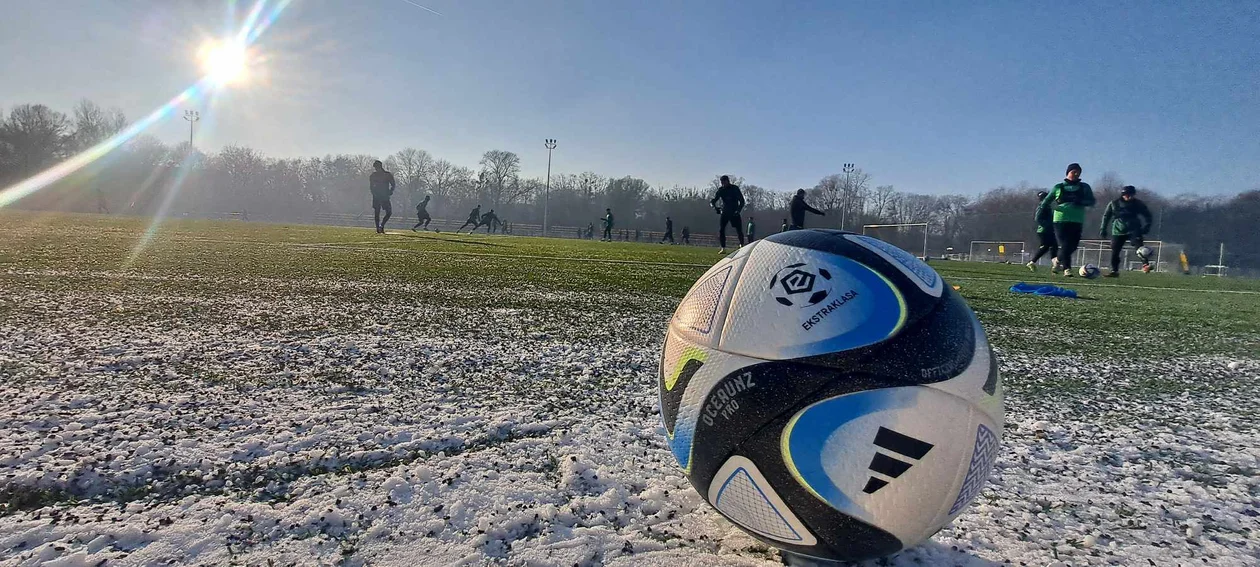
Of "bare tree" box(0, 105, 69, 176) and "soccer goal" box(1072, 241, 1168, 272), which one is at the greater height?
"bare tree" box(0, 105, 69, 176)

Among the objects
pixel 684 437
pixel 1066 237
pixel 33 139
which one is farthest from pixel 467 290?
pixel 33 139

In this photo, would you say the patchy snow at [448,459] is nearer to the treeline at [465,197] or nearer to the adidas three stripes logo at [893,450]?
the adidas three stripes logo at [893,450]

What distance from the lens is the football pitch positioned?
149cm

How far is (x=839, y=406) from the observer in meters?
1.34

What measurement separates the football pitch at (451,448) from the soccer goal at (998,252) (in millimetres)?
51313

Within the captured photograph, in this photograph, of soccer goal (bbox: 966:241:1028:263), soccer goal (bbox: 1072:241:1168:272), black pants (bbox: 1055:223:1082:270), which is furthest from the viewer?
soccer goal (bbox: 966:241:1028:263)

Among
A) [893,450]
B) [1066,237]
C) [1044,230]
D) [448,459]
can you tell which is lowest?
[448,459]

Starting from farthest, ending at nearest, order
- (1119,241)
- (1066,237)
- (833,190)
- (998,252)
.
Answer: (833,190), (998,252), (1119,241), (1066,237)

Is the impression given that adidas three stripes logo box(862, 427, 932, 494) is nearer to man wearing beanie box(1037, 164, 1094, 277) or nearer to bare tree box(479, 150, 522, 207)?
man wearing beanie box(1037, 164, 1094, 277)

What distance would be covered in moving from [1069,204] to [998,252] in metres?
46.4

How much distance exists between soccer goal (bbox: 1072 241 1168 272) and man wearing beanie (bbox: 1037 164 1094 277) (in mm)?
38510

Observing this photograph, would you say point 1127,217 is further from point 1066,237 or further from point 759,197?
point 759,197

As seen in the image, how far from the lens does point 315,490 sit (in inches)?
65.8

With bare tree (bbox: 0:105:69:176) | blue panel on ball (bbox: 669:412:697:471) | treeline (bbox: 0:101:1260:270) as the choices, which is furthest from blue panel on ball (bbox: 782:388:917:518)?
bare tree (bbox: 0:105:69:176)
